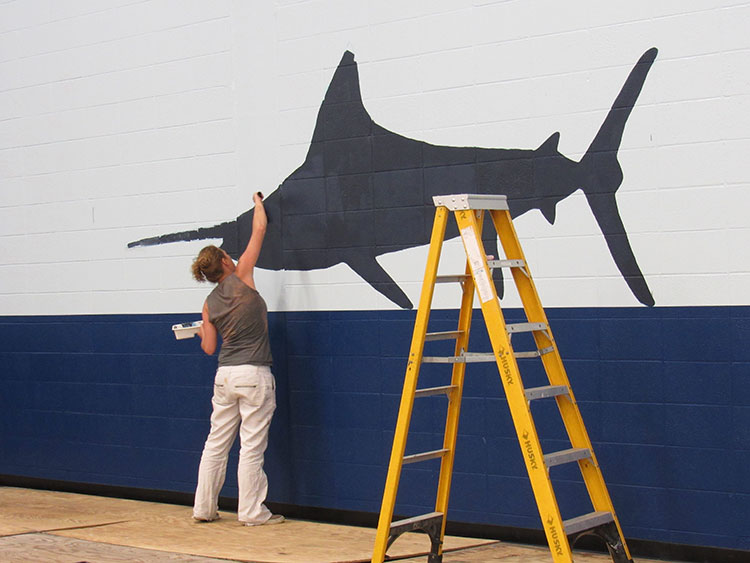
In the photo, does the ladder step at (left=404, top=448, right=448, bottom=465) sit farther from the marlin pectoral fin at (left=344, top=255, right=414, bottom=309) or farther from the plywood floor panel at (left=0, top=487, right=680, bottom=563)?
the marlin pectoral fin at (left=344, top=255, right=414, bottom=309)

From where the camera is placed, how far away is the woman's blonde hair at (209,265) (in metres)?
6.87

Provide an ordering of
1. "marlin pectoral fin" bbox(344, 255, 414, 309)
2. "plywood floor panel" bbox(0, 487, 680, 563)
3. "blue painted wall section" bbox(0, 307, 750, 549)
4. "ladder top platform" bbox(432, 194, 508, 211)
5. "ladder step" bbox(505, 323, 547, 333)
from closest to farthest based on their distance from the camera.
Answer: "ladder step" bbox(505, 323, 547, 333), "ladder top platform" bbox(432, 194, 508, 211), "blue painted wall section" bbox(0, 307, 750, 549), "plywood floor panel" bbox(0, 487, 680, 563), "marlin pectoral fin" bbox(344, 255, 414, 309)

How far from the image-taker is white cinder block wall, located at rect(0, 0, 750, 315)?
5.52 m

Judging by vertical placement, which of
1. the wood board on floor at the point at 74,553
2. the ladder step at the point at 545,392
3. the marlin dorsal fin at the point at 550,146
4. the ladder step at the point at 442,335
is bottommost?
the wood board on floor at the point at 74,553

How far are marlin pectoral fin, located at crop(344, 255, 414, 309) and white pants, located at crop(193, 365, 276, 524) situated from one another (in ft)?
3.00

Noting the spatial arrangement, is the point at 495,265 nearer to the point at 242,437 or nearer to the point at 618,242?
the point at 618,242

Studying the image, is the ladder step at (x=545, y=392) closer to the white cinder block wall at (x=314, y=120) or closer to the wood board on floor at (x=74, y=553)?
the white cinder block wall at (x=314, y=120)

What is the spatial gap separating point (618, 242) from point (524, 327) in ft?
3.38

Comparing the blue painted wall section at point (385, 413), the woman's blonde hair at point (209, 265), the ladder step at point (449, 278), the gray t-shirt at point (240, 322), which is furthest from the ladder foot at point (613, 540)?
the woman's blonde hair at point (209, 265)

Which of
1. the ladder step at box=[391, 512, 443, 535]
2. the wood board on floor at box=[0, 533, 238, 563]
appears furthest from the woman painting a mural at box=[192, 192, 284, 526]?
the ladder step at box=[391, 512, 443, 535]

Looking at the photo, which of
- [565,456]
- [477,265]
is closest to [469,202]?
[477,265]

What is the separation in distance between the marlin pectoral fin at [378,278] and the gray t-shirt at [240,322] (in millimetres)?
692

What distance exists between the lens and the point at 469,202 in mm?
5125

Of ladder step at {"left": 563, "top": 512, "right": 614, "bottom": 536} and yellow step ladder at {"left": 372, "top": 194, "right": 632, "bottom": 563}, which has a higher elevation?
yellow step ladder at {"left": 372, "top": 194, "right": 632, "bottom": 563}
